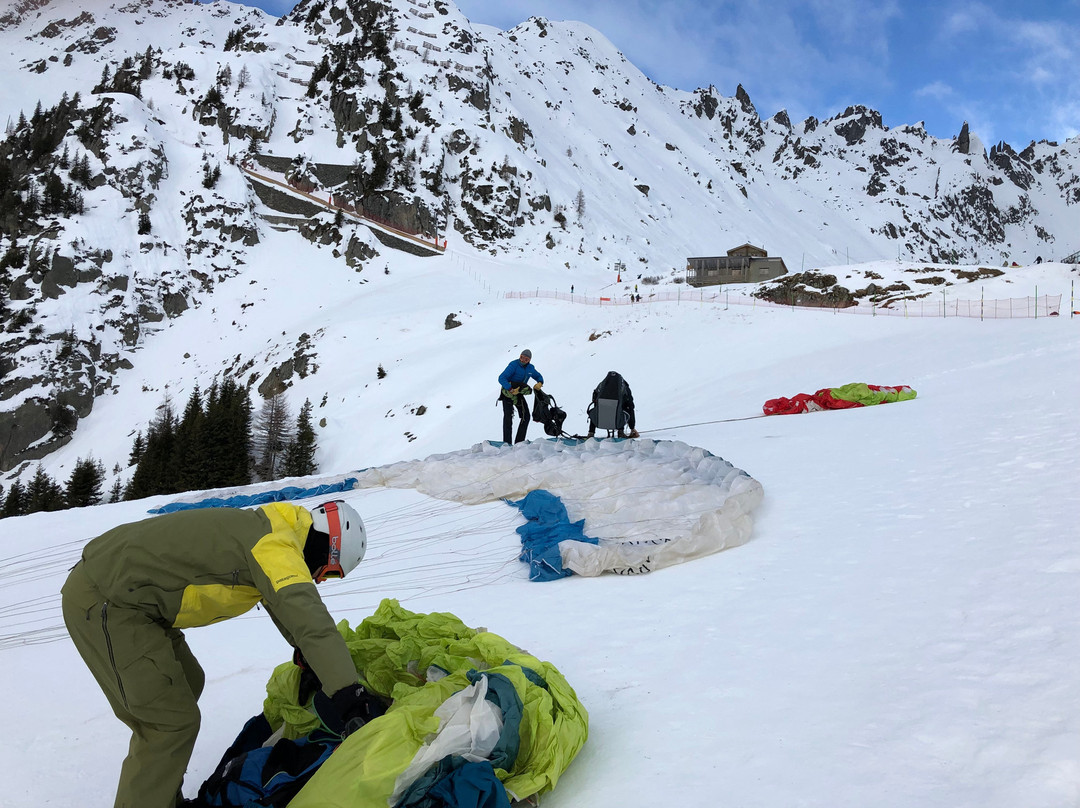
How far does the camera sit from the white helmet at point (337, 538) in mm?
2412

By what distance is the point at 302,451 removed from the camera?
28906 millimetres

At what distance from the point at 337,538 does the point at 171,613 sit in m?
0.63

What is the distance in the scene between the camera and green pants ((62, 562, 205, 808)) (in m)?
2.16

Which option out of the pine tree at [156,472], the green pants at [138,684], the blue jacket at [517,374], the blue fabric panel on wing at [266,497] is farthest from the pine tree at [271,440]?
the green pants at [138,684]

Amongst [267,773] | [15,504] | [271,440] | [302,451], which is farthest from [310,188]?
[267,773]

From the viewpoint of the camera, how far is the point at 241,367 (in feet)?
140

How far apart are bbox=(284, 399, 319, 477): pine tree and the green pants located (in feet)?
86.0

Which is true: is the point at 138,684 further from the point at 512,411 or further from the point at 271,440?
the point at 271,440

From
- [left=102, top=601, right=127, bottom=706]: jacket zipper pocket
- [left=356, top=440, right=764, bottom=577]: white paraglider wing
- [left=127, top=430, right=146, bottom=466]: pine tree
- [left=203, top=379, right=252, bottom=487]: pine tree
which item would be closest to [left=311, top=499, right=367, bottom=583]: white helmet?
→ [left=102, top=601, right=127, bottom=706]: jacket zipper pocket

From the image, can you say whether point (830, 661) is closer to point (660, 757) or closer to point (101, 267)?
point (660, 757)

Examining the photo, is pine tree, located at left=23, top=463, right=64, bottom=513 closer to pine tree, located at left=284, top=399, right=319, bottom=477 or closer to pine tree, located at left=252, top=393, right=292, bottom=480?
pine tree, located at left=252, top=393, right=292, bottom=480

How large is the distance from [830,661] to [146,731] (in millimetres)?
2976

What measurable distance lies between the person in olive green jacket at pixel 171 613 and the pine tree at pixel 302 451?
2622 cm

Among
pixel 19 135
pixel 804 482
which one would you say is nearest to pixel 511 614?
pixel 804 482
